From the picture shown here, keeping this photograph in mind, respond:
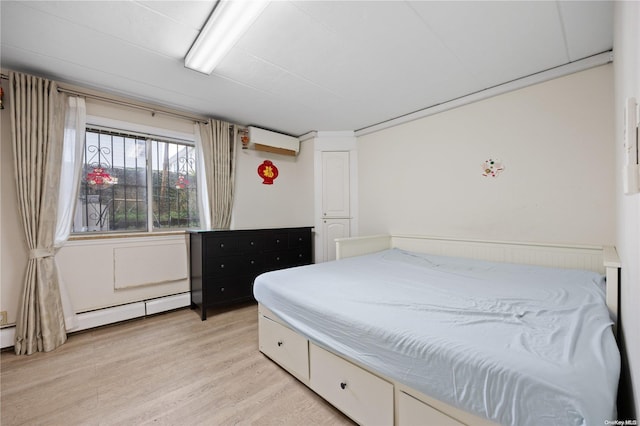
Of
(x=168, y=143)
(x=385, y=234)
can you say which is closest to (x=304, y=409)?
(x=385, y=234)

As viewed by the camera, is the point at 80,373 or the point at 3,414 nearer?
the point at 3,414

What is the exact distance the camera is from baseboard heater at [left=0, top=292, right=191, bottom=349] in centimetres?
206

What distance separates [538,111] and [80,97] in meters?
4.19

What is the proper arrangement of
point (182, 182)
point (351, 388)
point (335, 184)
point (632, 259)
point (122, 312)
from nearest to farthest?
1. point (632, 259)
2. point (351, 388)
3. point (122, 312)
4. point (182, 182)
5. point (335, 184)

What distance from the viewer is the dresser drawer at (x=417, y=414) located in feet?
3.16

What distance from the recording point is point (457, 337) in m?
0.99

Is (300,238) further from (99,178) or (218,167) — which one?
(99,178)

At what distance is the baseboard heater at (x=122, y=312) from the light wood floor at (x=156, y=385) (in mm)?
103

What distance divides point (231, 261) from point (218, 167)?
1.20m

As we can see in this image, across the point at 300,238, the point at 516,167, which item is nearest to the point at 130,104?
the point at 300,238

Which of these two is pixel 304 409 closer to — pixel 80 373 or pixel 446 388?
pixel 446 388

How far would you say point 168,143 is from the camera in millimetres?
3072

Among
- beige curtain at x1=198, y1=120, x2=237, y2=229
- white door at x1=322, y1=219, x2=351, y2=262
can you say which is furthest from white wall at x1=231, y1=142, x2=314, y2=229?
white door at x1=322, y1=219, x2=351, y2=262

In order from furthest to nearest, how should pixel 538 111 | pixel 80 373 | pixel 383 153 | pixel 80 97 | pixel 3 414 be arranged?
pixel 383 153, pixel 80 97, pixel 538 111, pixel 80 373, pixel 3 414
